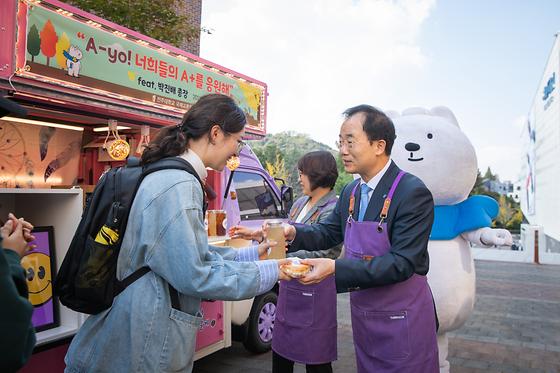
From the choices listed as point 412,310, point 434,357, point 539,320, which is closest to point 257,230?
point 412,310

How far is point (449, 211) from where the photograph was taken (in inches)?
152

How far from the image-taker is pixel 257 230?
2842 mm

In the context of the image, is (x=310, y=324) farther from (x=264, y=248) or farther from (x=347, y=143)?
(x=347, y=143)

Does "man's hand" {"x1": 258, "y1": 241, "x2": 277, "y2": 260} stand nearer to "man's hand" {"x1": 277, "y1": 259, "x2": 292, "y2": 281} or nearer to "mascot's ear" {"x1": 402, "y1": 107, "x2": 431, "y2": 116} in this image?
"man's hand" {"x1": 277, "y1": 259, "x2": 292, "y2": 281}

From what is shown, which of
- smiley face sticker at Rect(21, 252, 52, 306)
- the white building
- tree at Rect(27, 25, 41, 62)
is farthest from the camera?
the white building

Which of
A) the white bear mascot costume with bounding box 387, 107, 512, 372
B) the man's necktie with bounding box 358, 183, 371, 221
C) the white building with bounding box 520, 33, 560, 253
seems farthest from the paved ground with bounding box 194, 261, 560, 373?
the white building with bounding box 520, 33, 560, 253

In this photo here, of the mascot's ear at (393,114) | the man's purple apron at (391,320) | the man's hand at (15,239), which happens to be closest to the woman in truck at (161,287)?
the man's hand at (15,239)

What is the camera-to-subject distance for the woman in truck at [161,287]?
1636 mm

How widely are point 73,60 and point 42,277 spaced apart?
5.25 ft

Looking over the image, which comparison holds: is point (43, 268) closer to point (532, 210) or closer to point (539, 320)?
point (539, 320)

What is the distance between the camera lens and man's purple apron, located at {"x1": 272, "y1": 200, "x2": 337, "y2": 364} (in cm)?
288

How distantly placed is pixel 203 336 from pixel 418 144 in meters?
2.57

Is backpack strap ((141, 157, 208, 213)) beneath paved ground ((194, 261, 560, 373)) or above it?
above

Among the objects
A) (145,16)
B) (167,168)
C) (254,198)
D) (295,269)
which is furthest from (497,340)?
(145,16)
